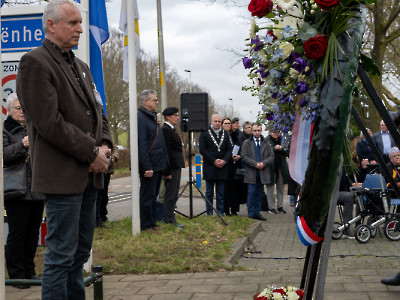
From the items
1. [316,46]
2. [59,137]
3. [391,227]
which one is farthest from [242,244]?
[316,46]

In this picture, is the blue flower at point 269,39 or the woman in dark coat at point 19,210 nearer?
the blue flower at point 269,39

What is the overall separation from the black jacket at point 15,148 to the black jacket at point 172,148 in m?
4.61

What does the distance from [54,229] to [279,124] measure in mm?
1621

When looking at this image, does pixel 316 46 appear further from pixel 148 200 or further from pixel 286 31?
pixel 148 200

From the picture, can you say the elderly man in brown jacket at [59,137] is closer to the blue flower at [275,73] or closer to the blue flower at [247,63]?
the blue flower at [247,63]

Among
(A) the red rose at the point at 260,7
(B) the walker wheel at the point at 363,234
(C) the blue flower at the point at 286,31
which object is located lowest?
(B) the walker wheel at the point at 363,234

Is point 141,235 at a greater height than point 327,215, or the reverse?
point 327,215

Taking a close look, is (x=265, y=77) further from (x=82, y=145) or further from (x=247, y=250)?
(x=247, y=250)

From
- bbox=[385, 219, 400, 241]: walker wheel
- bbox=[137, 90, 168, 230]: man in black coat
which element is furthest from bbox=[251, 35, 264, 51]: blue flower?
bbox=[385, 219, 400, 241]: walker wheel

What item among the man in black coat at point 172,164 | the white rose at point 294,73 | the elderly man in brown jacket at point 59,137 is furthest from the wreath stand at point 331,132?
the man in black coat at point 172,164

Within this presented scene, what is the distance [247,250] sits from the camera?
8.95m

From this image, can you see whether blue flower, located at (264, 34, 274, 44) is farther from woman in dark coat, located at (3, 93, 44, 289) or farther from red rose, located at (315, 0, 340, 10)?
woman in dark coat, located at (3, 93, 44, 289)

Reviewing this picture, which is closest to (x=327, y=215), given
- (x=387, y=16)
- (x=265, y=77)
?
(x=265, y=77)

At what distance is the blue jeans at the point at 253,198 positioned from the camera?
1241 cm
